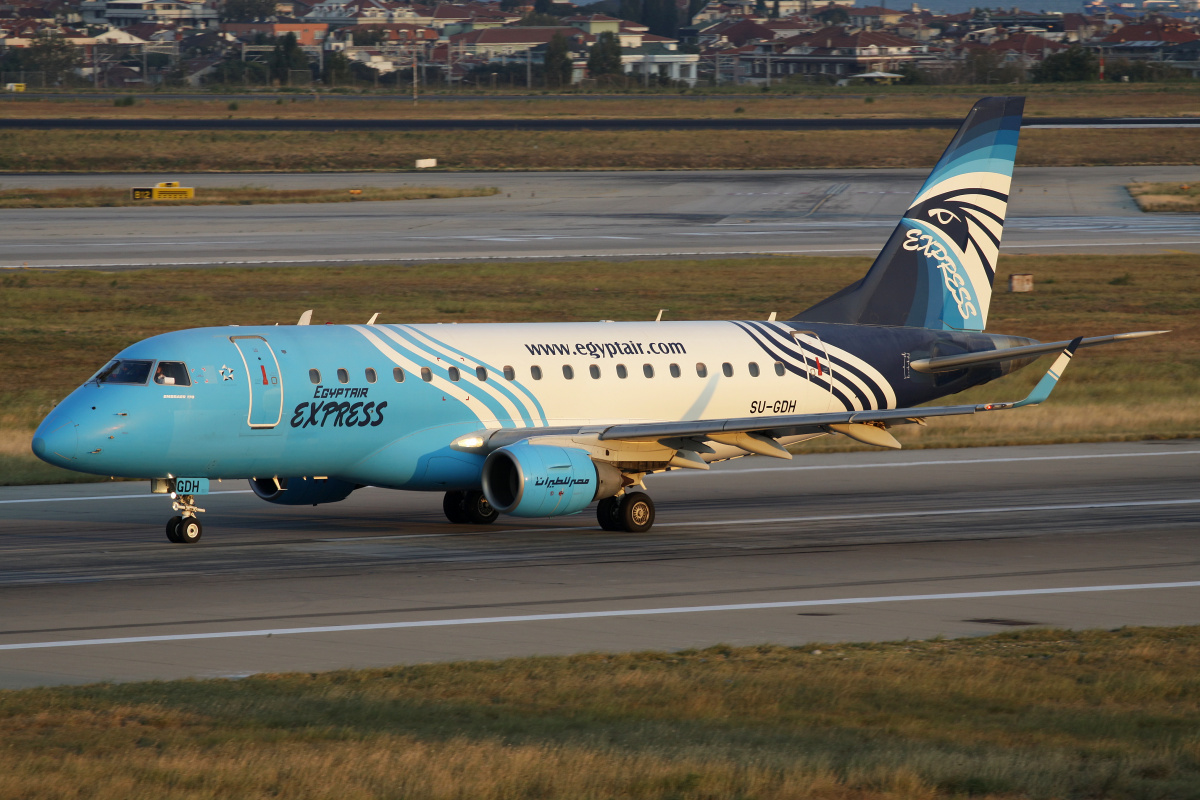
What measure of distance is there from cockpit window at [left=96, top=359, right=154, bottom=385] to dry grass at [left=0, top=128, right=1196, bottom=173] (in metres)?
94.1

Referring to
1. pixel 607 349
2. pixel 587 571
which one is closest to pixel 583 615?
pixel 587 571

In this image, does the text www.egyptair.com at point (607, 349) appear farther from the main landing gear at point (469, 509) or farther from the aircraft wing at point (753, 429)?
the main landing gear at point (469, 509)

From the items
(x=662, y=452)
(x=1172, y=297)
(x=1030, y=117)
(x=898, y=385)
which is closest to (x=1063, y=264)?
(x=1172, y=297)

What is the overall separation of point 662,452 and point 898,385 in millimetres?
7159

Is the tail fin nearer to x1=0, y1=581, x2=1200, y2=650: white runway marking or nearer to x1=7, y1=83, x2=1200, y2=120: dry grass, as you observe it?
x1=0, y1=581, x2=1200, y2=650: white runway marking

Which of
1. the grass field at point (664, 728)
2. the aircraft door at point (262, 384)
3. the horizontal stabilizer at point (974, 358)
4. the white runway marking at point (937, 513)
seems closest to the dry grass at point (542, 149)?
the horizontal stabilizer at point (974, 358)

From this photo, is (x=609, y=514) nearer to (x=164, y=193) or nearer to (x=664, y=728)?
(x=664, y=728)

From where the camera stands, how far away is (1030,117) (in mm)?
162375

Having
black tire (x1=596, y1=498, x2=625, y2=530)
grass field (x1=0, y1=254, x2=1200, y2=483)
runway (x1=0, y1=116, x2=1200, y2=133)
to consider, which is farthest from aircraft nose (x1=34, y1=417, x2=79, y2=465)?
runway (x1=0, y1=116, x2=1200, y2=133)

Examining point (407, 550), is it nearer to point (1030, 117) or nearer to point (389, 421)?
point (389, 421)

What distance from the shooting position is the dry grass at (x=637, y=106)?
544 feet

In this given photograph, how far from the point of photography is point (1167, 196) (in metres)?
104

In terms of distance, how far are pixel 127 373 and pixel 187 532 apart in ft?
10.5

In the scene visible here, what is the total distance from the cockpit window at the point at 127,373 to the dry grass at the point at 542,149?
3703 inches
